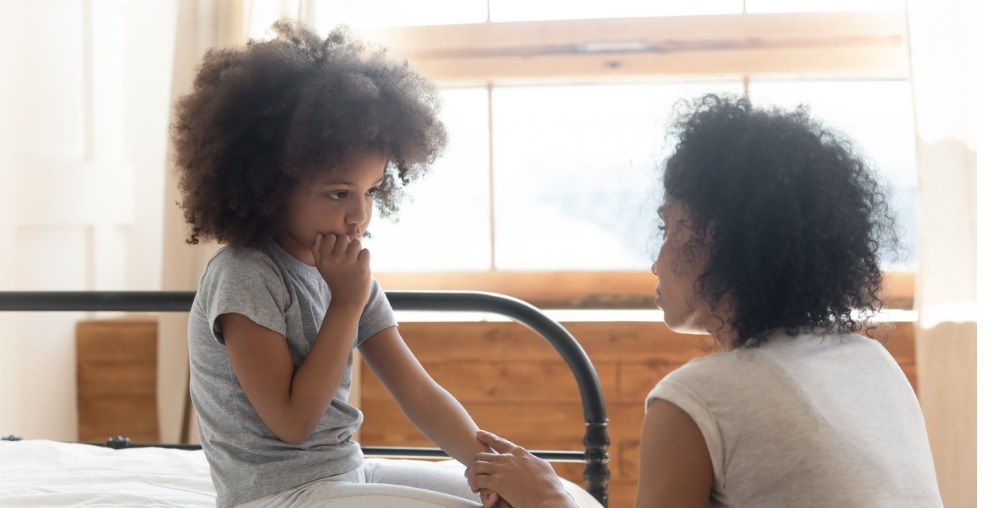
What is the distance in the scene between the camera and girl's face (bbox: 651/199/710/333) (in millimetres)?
1080

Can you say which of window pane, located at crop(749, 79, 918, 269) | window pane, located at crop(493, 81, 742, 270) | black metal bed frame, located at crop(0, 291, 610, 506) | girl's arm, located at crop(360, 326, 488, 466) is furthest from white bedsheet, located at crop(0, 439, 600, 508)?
window pane, located at crop(749, 79, 918, 269)

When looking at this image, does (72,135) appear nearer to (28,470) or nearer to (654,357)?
(28,470)

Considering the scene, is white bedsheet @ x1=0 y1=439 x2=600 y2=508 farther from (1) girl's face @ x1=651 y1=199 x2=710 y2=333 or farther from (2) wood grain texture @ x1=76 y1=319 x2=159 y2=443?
(2) wood grain texture @ x1=76 y1=319 x2=159 y2=443

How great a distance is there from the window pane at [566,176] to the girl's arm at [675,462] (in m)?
2.06

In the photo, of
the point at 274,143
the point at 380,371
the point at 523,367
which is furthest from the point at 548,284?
the point at 274,143

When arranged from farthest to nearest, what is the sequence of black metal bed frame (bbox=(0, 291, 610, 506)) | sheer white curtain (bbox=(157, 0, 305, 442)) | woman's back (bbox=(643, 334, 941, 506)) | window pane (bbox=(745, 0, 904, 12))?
1. sheer white curtain (bbox=(157, 0, 305, 442))
2. window pane (bbox=(745, 0, 904, 12))
3. black metal bed frame (bbox=(0, 291, 610, 506))
4. woman's back (bbox=(643, 334, 941, 506))

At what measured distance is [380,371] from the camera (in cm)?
156

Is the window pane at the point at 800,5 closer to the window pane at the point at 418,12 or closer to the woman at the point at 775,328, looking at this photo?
the window pane at the point at 418,12

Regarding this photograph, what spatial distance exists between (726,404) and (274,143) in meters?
0.69

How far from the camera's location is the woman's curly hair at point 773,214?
1027mm

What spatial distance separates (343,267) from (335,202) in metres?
0.09

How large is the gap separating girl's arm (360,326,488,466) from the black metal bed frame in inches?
9.2

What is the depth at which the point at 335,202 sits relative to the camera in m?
1.37

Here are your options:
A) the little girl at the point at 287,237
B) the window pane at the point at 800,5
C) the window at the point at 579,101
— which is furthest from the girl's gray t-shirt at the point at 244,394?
the window pane at the point at 800,5
